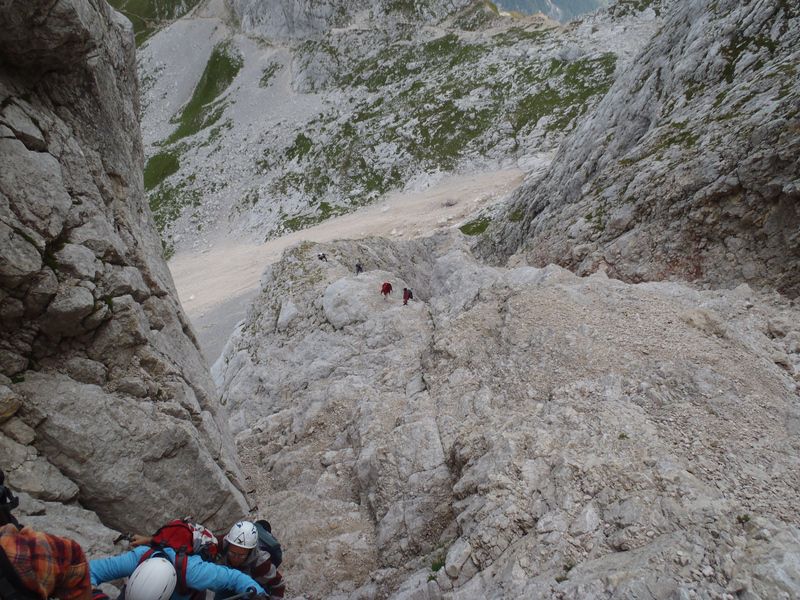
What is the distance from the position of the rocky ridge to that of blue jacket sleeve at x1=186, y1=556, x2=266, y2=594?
216 ft

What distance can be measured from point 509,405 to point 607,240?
12.3m

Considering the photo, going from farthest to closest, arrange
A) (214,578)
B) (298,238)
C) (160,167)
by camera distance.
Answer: (160,167) → (298,238) → (214,578)

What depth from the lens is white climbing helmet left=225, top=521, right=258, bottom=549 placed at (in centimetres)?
782

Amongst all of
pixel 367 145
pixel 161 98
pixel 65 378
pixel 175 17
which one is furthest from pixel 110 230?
pixel 175 17

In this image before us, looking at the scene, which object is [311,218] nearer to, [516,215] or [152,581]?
[516,215]

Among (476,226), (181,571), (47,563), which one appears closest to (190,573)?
(181,571)

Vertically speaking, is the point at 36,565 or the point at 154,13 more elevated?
the point at 154,13

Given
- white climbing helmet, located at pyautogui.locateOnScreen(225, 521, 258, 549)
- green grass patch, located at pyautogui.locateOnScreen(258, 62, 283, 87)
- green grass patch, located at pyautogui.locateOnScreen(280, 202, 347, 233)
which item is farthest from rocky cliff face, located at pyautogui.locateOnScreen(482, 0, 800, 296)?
green grass patch, located at pyautogui.locateOnScreen(258, 62, 283, 87)

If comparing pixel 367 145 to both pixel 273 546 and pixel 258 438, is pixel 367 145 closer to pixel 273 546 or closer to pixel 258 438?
pixel 258 438

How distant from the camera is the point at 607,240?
819 inches

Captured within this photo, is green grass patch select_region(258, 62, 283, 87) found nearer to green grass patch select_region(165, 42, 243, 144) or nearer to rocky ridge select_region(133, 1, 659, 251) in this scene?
rocky ridge select_region(133, 1, 659, 251)

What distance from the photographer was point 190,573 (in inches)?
270

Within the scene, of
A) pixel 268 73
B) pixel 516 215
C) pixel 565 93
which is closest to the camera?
pixel 516 215

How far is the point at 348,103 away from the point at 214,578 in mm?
94490
